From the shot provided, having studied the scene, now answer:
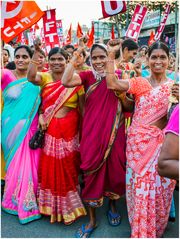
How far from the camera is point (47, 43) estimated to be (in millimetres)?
6168

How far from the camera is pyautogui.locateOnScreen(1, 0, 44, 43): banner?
2.97 m

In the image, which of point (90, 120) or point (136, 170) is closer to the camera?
point (136, 170)

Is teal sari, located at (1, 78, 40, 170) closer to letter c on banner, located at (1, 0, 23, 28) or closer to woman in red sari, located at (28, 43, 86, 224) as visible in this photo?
woman in red sari, located at (28, 43, 86, 224)

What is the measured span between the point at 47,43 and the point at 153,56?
4.25m

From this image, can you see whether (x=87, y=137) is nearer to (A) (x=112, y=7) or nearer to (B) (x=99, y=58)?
(B) (x=99, y=58)

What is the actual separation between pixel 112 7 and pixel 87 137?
5.52 feet

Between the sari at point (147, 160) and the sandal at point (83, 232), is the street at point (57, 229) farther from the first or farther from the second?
the sari at point (147, 160)

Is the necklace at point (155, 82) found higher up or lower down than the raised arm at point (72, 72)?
lower down

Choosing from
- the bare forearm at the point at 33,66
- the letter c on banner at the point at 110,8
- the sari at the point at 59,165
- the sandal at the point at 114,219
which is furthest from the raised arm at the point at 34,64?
the sandal at the point at 114,219

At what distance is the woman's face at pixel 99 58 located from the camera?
2541 millimetres

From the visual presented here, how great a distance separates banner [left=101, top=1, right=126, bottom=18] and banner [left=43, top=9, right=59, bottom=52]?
2887 millimetres

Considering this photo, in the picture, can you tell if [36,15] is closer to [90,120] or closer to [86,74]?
[86,74]

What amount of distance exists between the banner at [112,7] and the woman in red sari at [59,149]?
3.23 feet

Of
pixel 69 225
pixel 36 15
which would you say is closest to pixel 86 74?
pixel 36 15
